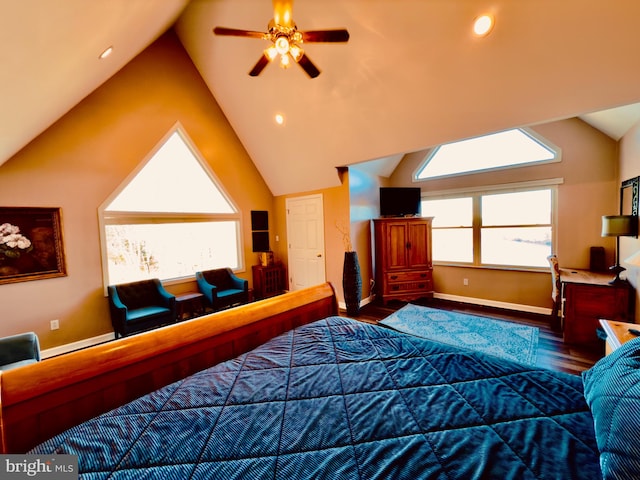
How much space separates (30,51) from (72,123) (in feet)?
5.85

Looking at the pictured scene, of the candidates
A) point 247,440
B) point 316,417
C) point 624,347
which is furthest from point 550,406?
point 247,440

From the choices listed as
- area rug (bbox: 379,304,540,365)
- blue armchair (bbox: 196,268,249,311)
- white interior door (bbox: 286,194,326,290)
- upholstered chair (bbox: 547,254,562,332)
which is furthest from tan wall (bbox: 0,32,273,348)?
upholstered chair (bbox: 547,254,562,332)

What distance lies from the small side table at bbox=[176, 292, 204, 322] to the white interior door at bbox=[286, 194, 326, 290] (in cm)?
187

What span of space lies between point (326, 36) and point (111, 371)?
8.74ft

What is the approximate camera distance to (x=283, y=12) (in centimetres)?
193

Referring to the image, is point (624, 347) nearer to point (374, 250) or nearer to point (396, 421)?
point (396, 421)

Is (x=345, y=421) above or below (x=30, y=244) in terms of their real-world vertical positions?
below

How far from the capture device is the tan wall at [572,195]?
11.3 ft

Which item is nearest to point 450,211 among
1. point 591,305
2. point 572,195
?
point 572,195

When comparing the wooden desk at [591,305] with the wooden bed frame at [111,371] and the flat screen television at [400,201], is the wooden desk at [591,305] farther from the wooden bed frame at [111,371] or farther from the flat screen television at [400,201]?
the wooden bed frame at [111,371]

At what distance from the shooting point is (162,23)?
3365 mm

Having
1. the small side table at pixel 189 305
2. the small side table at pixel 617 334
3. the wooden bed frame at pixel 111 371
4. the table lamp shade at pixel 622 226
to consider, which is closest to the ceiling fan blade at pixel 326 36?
the wooden bed frame at pixel 111 371

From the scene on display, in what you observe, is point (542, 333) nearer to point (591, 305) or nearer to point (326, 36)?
point (591, 305)

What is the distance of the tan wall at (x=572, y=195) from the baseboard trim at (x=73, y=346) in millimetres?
5976
